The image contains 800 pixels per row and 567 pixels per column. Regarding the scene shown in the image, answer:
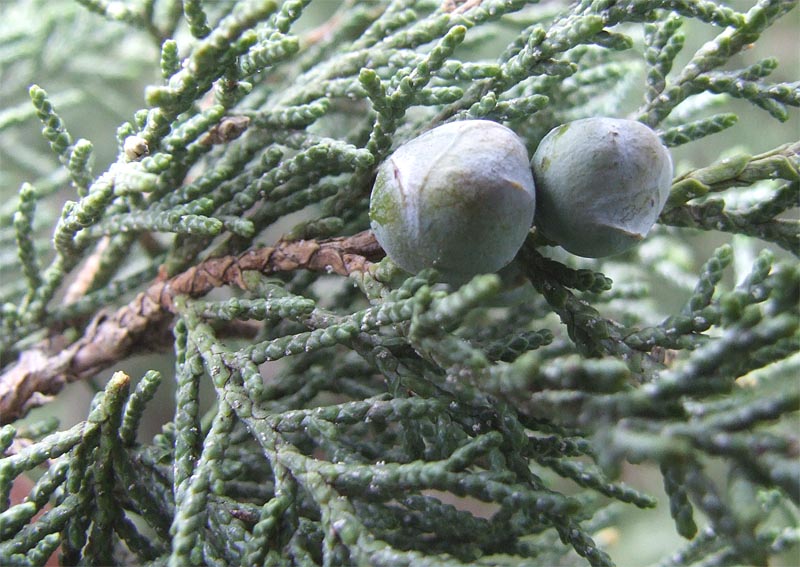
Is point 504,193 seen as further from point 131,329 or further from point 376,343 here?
point 131,329

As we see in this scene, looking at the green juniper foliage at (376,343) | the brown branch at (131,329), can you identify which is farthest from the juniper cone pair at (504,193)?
the brown branch at (131,329)

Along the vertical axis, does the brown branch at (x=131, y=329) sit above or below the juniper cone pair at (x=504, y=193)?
below

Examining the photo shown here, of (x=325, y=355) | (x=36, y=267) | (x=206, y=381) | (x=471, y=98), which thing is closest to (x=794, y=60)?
(x=471, y=98)

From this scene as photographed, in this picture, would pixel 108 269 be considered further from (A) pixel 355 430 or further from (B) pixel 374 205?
(B) pixel 374 205

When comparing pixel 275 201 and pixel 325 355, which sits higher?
pixel 275 201

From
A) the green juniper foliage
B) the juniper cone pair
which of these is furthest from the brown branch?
the juniper cone pair

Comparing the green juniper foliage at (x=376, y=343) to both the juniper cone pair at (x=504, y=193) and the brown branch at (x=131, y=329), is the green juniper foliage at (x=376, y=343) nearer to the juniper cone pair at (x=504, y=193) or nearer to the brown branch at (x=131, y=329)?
the brown branch at (x=131, y=329)

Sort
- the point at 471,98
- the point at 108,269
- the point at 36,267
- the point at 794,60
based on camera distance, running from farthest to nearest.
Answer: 1. the point at 794,60
2. the point at 108,269
3. the point at 36,267
4. the point at 471,98

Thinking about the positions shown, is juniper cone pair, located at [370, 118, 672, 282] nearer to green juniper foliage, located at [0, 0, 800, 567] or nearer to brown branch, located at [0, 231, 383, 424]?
green juniper foliage, located at [0, 0, 800, 567]
